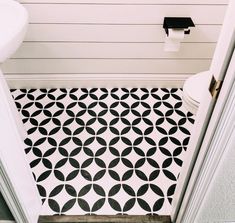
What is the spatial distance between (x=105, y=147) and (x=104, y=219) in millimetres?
509

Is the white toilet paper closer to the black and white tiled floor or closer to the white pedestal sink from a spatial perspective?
the black and white tiled floor

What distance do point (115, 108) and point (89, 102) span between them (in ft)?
0.72

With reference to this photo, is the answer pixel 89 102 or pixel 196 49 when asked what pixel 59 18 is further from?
pixel 196 49

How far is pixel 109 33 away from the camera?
6.46ft

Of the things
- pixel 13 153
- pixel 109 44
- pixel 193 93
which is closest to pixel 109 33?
pixel 109 44

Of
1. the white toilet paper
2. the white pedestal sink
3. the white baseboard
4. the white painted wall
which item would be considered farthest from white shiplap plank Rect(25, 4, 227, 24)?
the white painted wall

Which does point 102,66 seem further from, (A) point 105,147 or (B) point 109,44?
(A) point 105,147

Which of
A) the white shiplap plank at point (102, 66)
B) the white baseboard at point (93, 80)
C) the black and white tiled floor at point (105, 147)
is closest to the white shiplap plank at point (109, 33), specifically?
the white shiplap plank at point (102, 66)

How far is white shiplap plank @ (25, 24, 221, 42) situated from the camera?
193 cm

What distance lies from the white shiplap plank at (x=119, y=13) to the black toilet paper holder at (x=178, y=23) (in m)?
0.04

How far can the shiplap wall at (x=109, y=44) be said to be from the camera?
1.84 m

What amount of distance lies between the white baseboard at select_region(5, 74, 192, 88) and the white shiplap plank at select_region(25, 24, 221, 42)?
329mm

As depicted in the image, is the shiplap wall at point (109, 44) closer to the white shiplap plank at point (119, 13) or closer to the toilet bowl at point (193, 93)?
the white shiplap plank at point (119, 13)

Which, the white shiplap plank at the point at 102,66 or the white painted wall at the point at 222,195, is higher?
the white painted wall at the point at 222,195
